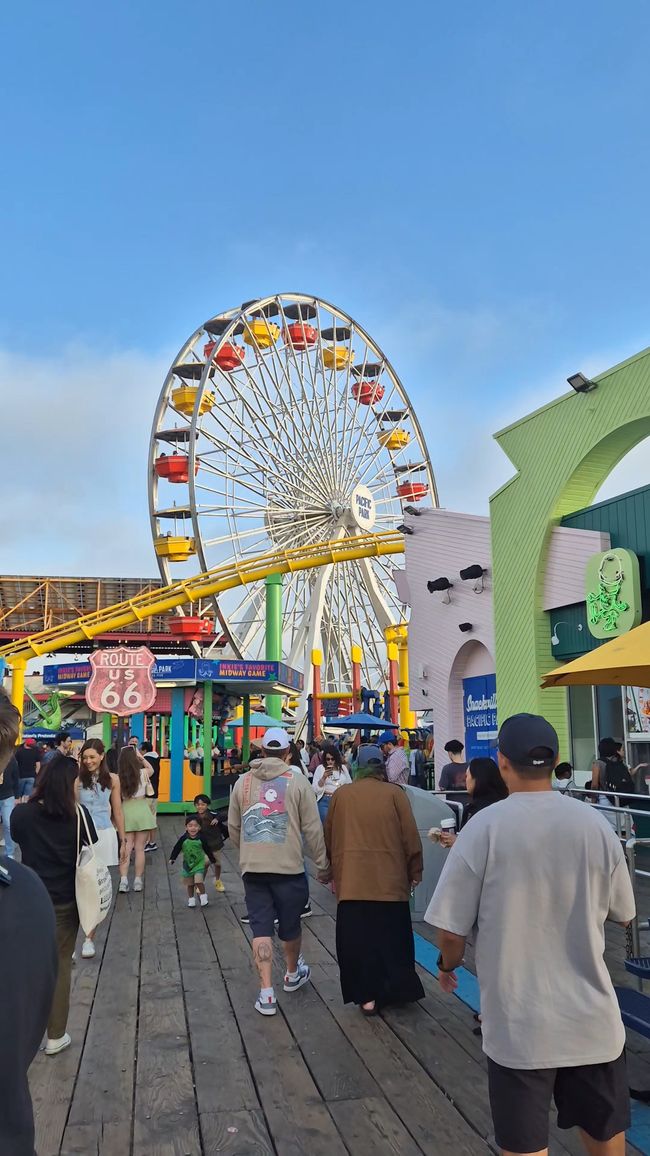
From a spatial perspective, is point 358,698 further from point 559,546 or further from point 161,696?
point 559,546

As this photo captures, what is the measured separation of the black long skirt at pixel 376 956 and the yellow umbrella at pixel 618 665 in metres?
1.93

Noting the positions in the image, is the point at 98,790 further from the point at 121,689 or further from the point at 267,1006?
the point at 121,689

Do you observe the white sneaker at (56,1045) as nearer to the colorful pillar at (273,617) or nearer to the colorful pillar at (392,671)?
Result: the colorful pillar at (273,617)

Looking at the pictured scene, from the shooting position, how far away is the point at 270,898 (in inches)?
230

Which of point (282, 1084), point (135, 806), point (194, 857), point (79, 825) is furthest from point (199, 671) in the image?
point (282, 1084)

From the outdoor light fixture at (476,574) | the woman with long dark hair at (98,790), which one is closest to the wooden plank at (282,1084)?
the woman with long dark hair at (98,790)

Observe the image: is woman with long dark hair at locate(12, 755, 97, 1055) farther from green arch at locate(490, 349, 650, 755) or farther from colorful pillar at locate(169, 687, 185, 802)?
colorful pillar at locate(169, 687, 185, 802)

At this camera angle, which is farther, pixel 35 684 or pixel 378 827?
pixel 35 684

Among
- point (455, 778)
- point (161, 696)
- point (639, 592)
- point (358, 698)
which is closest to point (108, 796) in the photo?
point (455, 778)

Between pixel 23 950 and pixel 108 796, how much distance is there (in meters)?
6.61

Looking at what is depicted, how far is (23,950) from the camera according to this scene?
1.70 metres

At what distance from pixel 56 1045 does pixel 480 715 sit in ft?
39.5

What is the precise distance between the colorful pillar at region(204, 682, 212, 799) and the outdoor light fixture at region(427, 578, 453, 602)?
4.49 meters

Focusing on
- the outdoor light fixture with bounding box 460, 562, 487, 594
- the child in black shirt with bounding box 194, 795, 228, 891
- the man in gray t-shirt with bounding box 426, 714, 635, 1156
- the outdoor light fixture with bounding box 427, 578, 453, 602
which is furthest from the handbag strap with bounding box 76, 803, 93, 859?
the outdoor light fixture with bounding box 427, 578, 453, 602
